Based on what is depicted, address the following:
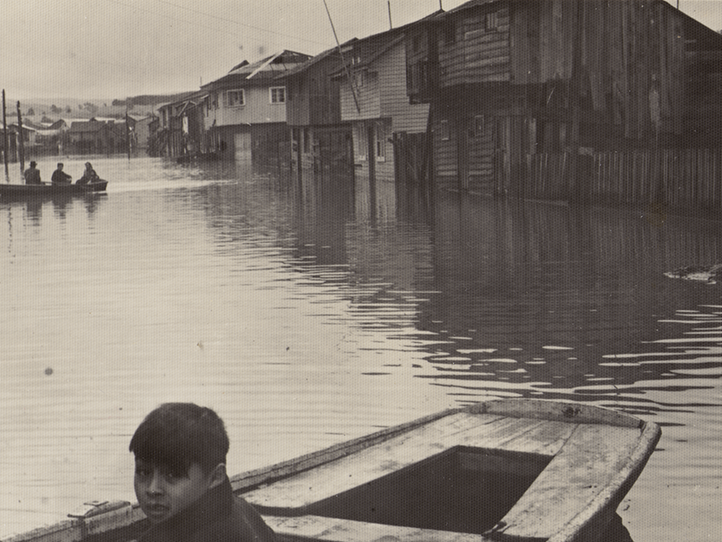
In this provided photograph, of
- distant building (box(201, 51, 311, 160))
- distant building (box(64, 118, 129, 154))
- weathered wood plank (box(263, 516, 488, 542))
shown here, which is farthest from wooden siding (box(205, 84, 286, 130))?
distant building (box(64, 118, 129, 154))

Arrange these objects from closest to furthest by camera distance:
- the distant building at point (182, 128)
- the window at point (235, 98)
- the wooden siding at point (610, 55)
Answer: the wooden siding at point (610, 55) < the window at point (235, 98) < the distant building at point (182, 128)

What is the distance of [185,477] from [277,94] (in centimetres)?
7591

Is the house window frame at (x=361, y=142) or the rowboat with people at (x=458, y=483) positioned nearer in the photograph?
the rowboat with people at (x=458, y=483)

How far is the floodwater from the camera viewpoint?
7.59m

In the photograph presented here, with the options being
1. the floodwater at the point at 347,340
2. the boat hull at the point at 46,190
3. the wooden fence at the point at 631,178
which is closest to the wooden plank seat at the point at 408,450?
the floodwater at the point at 347,340

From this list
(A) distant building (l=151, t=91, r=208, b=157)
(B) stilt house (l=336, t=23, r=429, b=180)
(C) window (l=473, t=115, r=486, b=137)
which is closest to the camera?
(C) window (l=473, t=115, r=486, b=137)

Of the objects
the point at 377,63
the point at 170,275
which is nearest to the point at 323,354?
the point at 170,275

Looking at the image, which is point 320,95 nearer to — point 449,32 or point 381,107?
point 381,107

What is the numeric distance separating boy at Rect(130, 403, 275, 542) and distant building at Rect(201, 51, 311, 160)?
71171mm

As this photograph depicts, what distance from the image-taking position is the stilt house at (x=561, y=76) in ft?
105

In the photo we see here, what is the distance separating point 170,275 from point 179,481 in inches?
548

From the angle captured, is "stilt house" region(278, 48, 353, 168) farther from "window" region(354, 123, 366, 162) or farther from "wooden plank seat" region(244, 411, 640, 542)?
"wooden plank seat" region(244, 411, 640, 542)

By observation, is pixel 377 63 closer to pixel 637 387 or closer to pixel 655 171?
pixel 655 171

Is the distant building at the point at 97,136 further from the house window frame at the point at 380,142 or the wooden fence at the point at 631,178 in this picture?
the wooden fence at the point at 631,178
